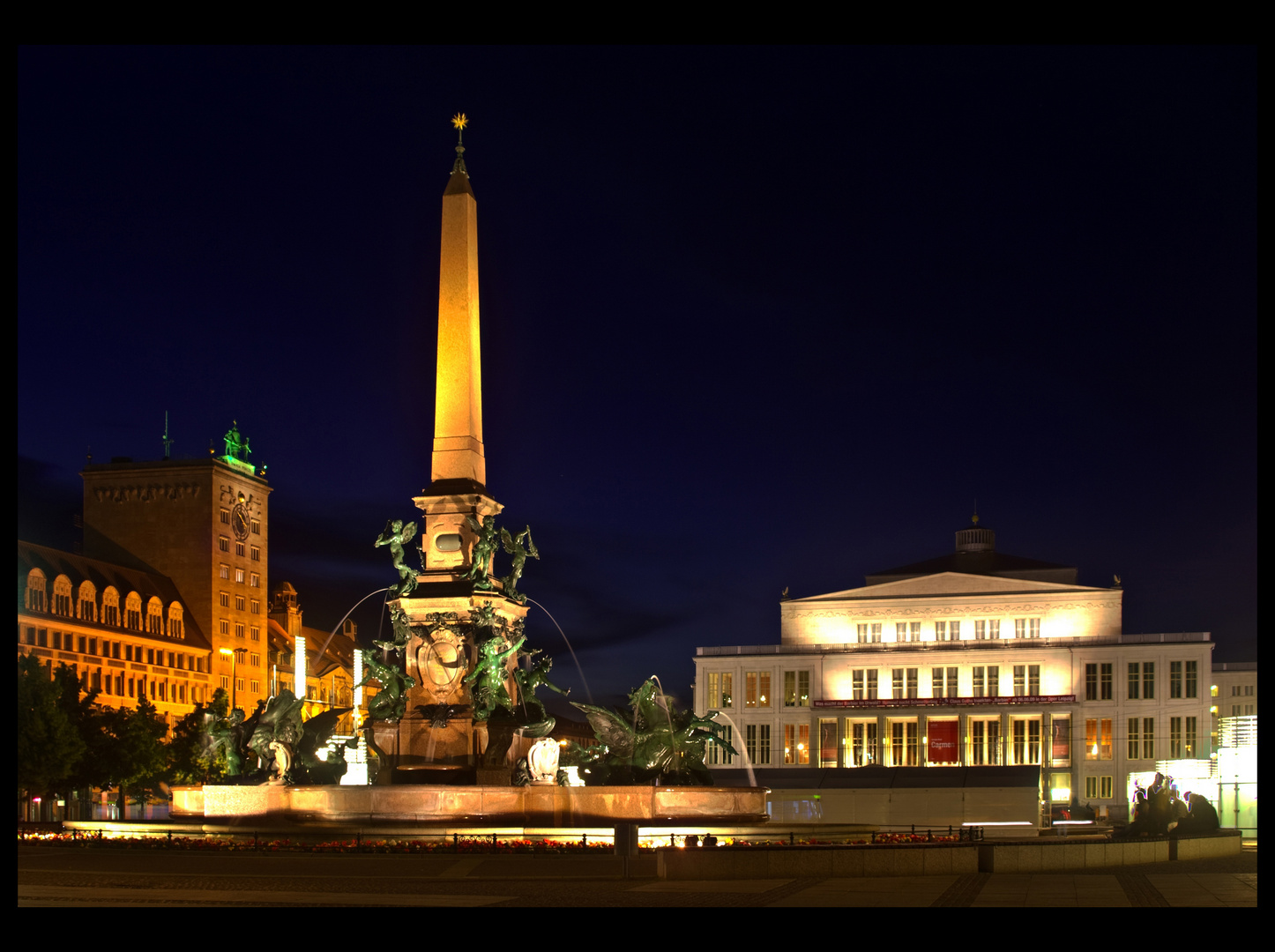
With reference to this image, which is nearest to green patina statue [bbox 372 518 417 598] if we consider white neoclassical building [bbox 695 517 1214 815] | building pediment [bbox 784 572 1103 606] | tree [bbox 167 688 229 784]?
tree [bbox 167 688 229 784]

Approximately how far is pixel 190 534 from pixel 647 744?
339 feet

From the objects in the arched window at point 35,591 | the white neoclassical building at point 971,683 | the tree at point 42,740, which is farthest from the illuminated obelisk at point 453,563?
the white neoclassical building at point 971,683

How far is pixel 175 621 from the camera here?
13062 cm

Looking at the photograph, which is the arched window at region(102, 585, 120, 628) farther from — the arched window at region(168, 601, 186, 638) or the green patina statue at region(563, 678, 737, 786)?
the green patina statue at region(563, 678, 737, 786)

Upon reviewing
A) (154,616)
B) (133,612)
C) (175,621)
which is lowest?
(175,621)

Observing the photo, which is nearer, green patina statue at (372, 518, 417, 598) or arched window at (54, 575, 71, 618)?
green patina statue at (372, 518, 417, 598)

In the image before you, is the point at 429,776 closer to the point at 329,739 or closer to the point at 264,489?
the point at 329,739

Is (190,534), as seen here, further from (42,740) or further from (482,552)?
(482,552)

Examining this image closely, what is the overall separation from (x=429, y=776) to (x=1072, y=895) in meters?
17.5

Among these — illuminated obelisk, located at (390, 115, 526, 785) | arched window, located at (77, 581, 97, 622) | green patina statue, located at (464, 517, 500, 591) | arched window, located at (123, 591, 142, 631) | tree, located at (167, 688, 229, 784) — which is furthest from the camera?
arched window, located at (123, 591, 142, 631)

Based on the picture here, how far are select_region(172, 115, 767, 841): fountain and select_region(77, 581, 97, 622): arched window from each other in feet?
266

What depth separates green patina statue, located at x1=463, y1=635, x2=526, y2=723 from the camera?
4025cm

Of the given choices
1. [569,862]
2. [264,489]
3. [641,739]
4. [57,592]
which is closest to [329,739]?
[641,739]

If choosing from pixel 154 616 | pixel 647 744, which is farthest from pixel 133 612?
pixel 647 744
